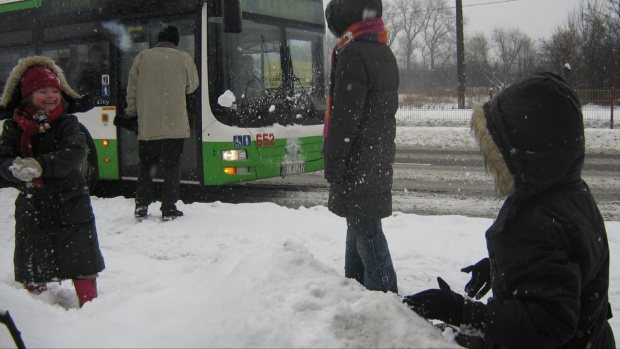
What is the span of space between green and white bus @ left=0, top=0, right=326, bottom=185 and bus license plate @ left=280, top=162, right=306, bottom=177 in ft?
0.06

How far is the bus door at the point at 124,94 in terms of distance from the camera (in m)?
7.96

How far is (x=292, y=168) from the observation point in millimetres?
8617

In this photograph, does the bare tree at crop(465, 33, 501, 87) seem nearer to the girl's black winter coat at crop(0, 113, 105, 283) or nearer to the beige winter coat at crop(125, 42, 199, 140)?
the beige winter coat at crop(125, 42, 199, 140)

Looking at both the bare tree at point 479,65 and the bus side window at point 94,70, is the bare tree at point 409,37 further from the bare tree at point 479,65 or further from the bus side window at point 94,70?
the bus side window at point 94,70

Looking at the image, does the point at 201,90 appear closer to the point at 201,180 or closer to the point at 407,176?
the point at 201,180

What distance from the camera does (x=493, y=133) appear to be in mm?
1950

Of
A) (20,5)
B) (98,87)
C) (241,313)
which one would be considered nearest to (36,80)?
(241,313)

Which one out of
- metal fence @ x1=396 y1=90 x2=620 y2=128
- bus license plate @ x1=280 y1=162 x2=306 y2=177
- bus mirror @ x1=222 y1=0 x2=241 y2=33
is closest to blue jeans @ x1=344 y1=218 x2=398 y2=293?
bus mirror @ x1=222 y1=0 x2=241 y2=33

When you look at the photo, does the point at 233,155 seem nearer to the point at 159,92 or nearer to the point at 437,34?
the point at 159,92

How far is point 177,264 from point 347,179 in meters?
2.25

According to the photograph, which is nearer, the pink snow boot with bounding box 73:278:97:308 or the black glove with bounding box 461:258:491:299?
the black glove with bounding box 461:258:491:299

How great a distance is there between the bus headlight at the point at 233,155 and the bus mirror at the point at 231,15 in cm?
167

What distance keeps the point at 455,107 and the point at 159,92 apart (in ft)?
76.2

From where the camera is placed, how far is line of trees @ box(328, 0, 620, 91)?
31.1 metres
